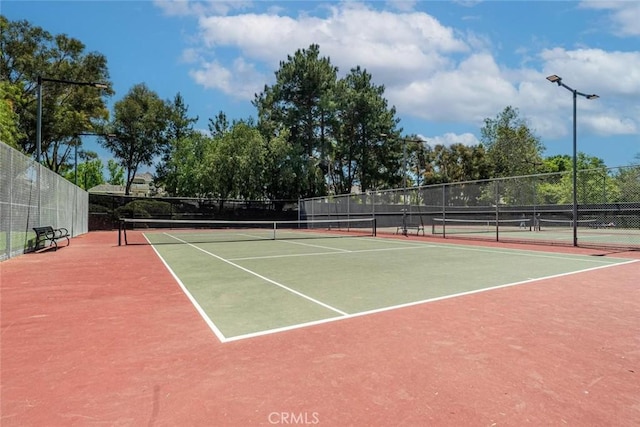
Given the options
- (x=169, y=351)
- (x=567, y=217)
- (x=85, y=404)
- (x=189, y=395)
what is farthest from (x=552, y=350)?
(x=567, y=217)

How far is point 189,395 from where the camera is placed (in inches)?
126

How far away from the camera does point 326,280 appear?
326 inches

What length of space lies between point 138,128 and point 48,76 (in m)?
16.5

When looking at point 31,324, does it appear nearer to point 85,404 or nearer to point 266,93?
point 85,404

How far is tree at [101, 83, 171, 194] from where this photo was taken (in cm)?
4772

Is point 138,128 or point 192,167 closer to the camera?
point 192,167

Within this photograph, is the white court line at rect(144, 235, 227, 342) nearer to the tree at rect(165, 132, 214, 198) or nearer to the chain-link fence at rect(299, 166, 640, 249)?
the chain-link fence at rect(299, 166, 640, 249)

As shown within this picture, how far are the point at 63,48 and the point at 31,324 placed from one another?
35.3 m

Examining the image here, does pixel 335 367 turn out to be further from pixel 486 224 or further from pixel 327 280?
pixel 486 224

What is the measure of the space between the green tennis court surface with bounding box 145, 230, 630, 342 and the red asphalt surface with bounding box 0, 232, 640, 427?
1.51 ft

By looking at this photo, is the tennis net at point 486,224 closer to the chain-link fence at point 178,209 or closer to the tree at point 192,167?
the chain-link fence at point 178,209

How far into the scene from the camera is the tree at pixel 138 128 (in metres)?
47.7

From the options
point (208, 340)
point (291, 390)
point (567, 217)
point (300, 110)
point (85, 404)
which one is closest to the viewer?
point (85, 404)

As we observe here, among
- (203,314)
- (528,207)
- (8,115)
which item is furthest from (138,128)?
(203,314)
